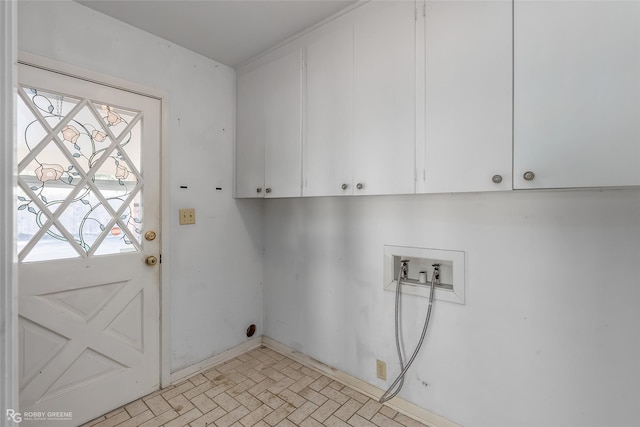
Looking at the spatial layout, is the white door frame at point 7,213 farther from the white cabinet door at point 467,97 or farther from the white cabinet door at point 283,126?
the white cabinet door at point 283,126

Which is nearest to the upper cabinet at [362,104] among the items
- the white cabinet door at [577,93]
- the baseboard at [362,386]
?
the white cabinet door at [577,93]

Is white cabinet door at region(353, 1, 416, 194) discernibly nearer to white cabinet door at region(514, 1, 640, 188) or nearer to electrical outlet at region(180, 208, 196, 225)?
white cabinet door at region(514, 1, 640, 188)

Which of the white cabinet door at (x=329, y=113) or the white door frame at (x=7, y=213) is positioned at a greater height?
the white cabinet door at (x=329, y=113)

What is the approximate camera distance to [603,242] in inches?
48.9

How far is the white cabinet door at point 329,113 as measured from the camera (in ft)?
5.59

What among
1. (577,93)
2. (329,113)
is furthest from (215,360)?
(577,93)

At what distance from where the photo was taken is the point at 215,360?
231 centimetres

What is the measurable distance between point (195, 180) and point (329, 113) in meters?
A: 1.14

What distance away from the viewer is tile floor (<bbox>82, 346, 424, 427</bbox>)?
1683 mm

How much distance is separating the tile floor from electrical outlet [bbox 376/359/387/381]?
0.16 m

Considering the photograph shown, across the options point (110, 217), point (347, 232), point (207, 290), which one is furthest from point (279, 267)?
point (110, 217)

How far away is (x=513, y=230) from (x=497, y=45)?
842 millimetres

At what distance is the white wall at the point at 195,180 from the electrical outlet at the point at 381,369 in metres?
1.19

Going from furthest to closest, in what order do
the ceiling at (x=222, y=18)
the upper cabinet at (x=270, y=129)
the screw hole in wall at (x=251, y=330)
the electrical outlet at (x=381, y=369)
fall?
the screw hole in wall at (x=251, y=330), the upper cabinet at (x=270, y=129), the electrical outlet at (x=381, y=369), the ceiling at (x=222, y=18)
